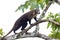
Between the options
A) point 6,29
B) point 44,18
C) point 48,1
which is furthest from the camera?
point 6,29

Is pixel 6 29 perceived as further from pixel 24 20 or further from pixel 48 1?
pixel 48 1

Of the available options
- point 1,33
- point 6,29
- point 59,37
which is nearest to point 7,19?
point 6,29

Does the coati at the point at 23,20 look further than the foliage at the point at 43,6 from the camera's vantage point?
Yes

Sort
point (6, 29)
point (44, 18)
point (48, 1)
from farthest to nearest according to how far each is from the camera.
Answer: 1. point (6, 29)
2. point (44, 18)
3. point (48, 1)

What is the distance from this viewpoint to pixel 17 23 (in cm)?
115

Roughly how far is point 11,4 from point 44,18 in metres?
0.35

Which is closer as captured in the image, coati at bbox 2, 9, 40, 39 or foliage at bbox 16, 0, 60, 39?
foliage at bbox 16, 0, 60, 39

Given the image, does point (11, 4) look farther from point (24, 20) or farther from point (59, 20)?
point (59, 20)

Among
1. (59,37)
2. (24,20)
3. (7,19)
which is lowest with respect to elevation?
(59,37)

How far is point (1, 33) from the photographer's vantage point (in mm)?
1218

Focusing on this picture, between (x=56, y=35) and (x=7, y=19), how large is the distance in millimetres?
410

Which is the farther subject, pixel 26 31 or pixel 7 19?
pixel 7 19

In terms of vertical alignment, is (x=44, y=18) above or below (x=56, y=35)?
above

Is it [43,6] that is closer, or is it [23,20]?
[43,6]
